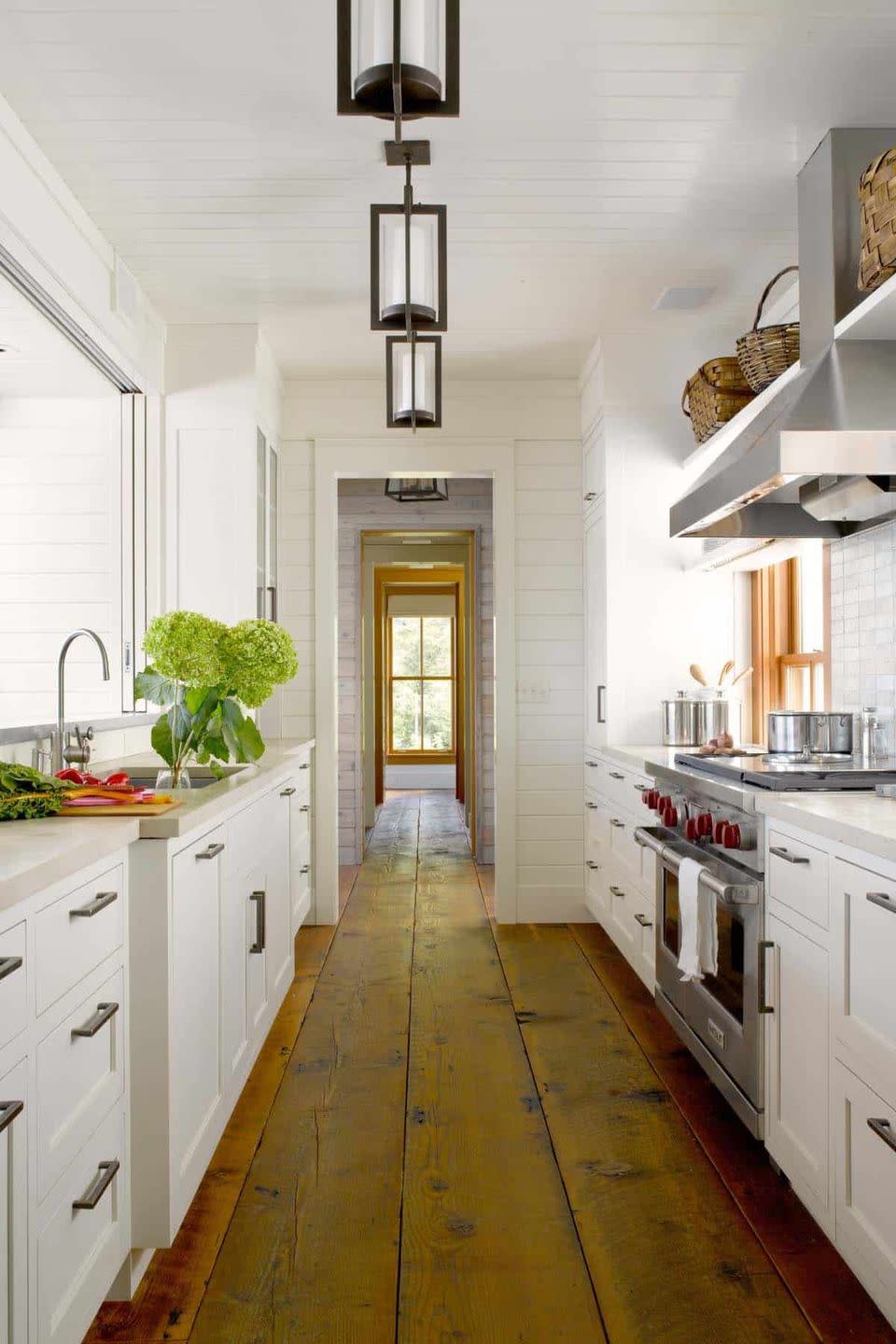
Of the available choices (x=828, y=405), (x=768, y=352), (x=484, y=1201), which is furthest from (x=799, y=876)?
(x=768, y=352)

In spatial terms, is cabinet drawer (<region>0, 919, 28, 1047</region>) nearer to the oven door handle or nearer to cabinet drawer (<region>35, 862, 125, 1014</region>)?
cabinet drawer (<region>35, 862, 125, 1014</region>)

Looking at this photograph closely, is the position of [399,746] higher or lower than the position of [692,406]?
lower


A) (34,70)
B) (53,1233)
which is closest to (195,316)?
(34,70)

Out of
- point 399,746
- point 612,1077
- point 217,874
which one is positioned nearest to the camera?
point 217,874

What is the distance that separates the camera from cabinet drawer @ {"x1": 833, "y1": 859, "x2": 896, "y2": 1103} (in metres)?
1.65

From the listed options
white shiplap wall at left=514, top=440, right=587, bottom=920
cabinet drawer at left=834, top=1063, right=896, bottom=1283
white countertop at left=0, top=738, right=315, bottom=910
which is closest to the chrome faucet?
white countertop at left=0, top=738, right=315, bottom=910

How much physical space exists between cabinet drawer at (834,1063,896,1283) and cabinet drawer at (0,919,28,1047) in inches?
52.3

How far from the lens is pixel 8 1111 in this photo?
1196 mm

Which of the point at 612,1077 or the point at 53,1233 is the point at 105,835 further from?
the point at 612,1077

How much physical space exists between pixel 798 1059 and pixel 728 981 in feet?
1.39

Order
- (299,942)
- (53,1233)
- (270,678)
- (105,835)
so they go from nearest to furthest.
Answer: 1. (53,1233)
2. (105,835)
3. (270,678)
4. (299,942)

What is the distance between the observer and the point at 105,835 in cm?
165

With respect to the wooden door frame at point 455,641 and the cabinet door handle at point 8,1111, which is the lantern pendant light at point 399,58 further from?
the wooden door frame at point 455,641

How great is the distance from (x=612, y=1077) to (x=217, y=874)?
1.34 metres
